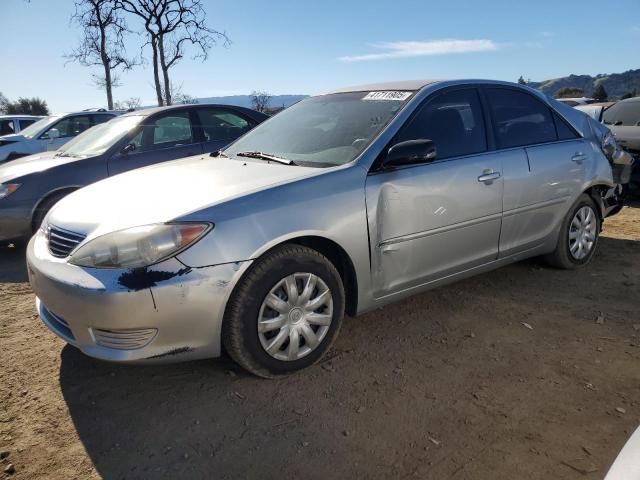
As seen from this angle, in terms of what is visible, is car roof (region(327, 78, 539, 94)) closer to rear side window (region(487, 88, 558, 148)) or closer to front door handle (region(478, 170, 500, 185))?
rear side window (region(487, 88, 558, 148))

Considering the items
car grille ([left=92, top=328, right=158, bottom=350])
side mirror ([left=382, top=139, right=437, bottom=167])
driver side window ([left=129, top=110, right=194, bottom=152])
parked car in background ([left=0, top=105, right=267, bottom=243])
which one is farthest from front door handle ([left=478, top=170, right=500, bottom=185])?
driver side window ([left=129, top=110, right=194, bottom=152])

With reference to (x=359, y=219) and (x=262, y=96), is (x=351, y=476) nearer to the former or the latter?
(x=359, y=219)

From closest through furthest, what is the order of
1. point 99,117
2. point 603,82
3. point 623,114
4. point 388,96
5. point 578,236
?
point 388,96
point 578,236
point 623,114
point 99,117
point 603,82

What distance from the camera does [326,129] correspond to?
350 cm

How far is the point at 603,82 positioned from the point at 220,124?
2573 inches

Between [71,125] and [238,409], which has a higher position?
[71,125]

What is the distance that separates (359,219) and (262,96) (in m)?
21.0

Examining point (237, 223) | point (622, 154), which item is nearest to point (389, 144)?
point (237, 223)

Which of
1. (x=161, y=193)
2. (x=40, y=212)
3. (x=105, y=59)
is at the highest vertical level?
(x=105, y=59)

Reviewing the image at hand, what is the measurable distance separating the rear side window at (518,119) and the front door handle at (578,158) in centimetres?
22

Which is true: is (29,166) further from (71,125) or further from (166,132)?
(71,125)

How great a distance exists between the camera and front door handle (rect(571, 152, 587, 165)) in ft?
13.5

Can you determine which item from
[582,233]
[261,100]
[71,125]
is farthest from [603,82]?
[582,233]

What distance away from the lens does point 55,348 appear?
3.23 meters
